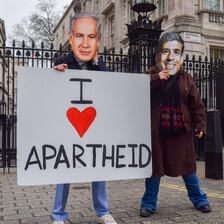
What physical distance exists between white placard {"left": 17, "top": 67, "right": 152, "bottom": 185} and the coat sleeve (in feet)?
2.24

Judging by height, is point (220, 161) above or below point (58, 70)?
below

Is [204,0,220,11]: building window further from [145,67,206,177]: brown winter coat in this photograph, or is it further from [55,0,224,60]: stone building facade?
[145,67,206,177]: brown winter coat

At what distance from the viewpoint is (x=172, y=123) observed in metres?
3.56

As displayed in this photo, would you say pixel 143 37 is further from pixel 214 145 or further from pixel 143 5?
pixel 214 145

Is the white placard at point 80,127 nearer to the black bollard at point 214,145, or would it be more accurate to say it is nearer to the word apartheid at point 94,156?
the word apartheid at point 94,156

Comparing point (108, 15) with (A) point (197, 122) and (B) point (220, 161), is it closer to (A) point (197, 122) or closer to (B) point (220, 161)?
(B) point (220, 161)

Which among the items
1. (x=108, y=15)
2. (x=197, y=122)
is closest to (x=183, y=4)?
(x=108, y=15)

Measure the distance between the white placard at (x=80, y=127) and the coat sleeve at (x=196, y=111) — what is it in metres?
0.68

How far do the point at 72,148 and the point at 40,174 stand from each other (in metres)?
0.36

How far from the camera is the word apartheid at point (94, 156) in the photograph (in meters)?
2.85

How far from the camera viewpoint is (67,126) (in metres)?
2.95

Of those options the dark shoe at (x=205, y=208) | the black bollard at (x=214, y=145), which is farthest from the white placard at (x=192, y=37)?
the dark shoe at (x=205, y=208)

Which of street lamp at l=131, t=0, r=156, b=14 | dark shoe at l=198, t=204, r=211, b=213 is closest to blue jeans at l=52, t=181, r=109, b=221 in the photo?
dark shoe at l=198, t=204, r=211, b=213

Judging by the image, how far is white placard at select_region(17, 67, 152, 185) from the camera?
2.82 m
